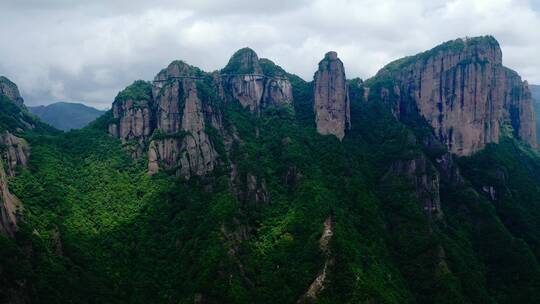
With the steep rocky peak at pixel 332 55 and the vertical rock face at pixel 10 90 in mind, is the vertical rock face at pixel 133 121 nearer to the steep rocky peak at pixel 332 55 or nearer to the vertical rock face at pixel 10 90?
the vertical rock face at pixel 10 90

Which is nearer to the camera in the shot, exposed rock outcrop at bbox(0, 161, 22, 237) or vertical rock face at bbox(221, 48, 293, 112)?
exposed rock outcrop at bbox(0, 161, 22, 237)

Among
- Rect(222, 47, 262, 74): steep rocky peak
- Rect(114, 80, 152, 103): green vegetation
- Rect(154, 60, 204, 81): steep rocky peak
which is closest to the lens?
Rect(114, 80, 152, 103): green vegetation

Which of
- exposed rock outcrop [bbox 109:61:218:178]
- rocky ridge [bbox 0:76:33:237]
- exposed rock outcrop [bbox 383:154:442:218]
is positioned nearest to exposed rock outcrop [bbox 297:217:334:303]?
exposed rock outcrop [bbox 383:154:442:218]

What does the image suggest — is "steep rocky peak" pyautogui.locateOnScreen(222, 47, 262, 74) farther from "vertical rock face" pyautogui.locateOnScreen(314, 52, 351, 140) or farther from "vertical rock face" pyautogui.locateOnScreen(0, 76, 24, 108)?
"vertical rock face" pyautogui.locateOnScreen(0, 76, 24, 108)

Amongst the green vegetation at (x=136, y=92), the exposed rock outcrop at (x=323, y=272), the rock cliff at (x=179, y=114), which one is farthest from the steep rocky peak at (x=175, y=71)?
the exposed rock outcrop at (x=323, y=272)

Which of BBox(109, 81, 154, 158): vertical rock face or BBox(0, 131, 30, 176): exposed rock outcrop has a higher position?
BBox(109, 81, 154, 158): vertical rock face

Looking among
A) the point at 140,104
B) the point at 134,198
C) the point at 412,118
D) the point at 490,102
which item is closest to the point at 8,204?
the point at 134,198
